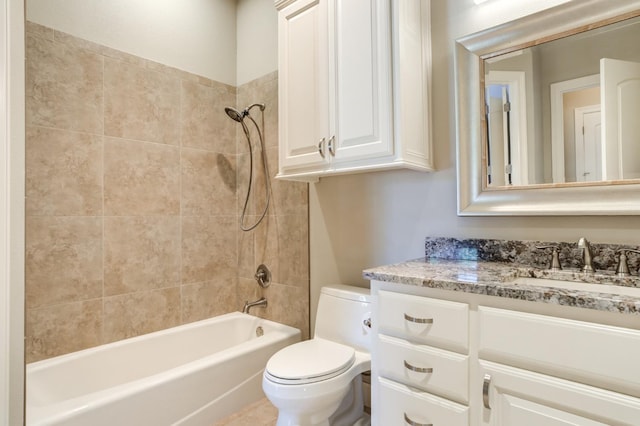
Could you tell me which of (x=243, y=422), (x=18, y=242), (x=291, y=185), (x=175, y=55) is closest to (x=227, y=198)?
(x=291, y=185)

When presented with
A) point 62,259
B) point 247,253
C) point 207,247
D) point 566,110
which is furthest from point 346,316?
point 62,259

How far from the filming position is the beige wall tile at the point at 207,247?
2.40 meters

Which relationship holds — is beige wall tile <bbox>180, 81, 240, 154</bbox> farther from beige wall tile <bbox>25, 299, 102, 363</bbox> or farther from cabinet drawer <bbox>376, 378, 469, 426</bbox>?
cabinet drawer <bbox>376, 378, 469, 426</bbox>

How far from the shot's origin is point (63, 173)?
187 centimetres

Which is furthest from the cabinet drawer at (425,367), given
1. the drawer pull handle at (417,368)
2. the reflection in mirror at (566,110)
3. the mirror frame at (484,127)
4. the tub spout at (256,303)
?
the tub spout at (256,303)

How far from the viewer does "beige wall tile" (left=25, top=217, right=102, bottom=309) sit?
1.78 meters

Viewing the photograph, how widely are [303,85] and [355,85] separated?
0.34 meters

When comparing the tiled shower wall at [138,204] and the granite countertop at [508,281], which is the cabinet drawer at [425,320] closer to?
the granite countertop at [508,281]

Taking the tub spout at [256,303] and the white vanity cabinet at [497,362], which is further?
the tub spout at [256,303]

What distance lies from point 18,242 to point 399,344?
122cm

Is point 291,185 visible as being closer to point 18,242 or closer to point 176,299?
point 176,299

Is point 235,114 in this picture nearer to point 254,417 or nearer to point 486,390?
point 254,417

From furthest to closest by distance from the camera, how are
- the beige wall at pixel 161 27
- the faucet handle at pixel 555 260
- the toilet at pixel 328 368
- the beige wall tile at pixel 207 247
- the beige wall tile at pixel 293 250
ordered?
the beige wall tile at pixel 207 247 → the beige wall tile at pixel 293 250 → the beige wall at pixel 161 27 → the toilet at pixel 328 368 → the faucet handle at pixel 555 260

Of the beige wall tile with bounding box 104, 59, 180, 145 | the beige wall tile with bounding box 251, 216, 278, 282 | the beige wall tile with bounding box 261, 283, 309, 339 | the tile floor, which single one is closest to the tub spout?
the beige wall tile with bounding box 261, 283, 309, 339
